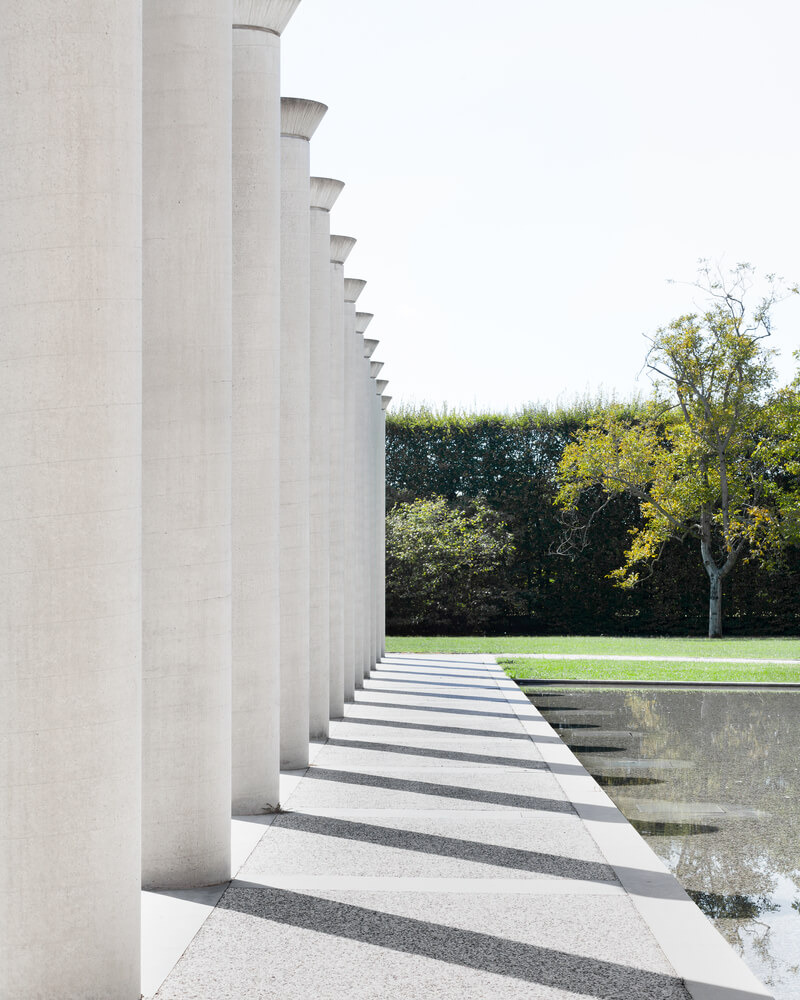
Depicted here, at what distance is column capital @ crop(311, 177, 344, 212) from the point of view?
1109 centimetres

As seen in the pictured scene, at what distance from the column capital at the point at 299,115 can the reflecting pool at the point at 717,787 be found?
575 cm

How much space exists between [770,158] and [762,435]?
517 inches

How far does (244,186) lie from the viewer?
7.50m

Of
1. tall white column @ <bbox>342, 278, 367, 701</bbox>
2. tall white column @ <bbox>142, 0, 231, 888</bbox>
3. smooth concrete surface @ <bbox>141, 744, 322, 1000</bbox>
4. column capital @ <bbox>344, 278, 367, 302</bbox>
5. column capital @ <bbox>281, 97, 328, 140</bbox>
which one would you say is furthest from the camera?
Answer: column capital @ <bbox>344, 278, 367, 302</bbox>

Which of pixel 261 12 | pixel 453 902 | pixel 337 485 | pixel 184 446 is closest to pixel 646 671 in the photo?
pixel 337 485

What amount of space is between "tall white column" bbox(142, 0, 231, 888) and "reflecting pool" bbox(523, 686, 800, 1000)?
2.61m

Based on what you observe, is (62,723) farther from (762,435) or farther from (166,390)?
(762,435)

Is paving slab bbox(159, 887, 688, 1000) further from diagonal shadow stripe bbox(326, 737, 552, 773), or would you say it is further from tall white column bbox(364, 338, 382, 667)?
tall white column bbox(364, 338, 382, 667)

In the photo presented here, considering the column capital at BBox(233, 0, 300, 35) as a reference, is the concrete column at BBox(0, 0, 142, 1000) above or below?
below

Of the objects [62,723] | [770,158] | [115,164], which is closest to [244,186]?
[115,164]

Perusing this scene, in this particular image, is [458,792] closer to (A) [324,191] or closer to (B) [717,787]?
(B) [717,787]

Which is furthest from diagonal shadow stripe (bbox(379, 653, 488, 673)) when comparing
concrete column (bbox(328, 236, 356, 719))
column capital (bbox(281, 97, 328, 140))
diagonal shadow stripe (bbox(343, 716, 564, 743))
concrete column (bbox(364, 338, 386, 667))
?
Answer: column capital (bbox(281, 97, 328, 140))

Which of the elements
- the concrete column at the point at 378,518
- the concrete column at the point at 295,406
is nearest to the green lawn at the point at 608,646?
the concrete column at the point at 378,518

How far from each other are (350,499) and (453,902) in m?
9.88
